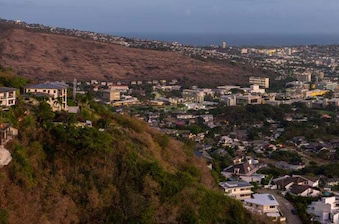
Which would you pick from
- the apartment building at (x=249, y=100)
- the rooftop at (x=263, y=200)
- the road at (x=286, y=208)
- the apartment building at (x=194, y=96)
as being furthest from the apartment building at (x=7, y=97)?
the apartment building at (x=194, y=96)

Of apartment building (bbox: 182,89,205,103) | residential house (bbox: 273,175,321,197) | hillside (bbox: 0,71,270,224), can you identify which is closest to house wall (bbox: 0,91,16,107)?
hillside (bbox: 0,71,270,224)

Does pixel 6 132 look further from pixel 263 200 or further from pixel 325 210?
pixel 325 210

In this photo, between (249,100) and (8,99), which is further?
(249,100)

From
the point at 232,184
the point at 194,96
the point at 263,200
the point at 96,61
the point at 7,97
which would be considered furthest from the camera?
the point at 96,61

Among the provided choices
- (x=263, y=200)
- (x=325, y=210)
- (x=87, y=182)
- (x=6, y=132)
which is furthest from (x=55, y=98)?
(x=325, y=210)

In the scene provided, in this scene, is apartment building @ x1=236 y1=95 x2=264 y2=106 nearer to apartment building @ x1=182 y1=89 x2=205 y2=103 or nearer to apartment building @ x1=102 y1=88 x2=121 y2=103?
apartment building @ x1=182 y1=89 x2=205 y2=103

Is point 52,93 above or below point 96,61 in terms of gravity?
above
